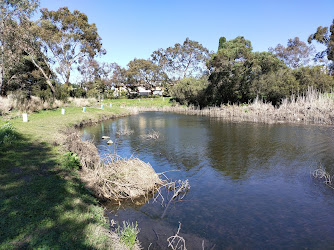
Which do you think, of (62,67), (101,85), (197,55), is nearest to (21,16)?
(62,67)

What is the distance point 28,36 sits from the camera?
28.3 meters

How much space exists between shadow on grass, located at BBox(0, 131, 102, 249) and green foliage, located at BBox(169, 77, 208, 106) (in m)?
41.2

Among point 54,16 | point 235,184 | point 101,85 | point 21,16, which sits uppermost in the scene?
point 54,16

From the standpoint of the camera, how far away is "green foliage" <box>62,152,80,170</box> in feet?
27.6

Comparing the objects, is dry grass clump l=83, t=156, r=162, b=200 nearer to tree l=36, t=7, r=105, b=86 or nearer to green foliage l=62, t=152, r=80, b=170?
green foliage l=62, t=152, r=80, b=170

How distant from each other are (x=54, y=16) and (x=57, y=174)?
121 ft

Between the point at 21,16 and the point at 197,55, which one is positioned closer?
the point at 21,16

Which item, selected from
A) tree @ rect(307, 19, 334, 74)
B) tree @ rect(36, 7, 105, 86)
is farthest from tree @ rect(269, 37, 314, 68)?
tree @ rect(36, 7, 105, 86)

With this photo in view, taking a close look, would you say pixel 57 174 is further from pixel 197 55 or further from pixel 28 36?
pixel 197 55

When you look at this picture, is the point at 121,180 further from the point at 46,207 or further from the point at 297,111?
the point at 297,111

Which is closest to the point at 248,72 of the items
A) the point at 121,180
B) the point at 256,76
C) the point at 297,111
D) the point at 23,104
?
the point at 256,76

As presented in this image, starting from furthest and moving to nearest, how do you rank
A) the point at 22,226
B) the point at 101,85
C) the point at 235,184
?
the point at 101,85 < the point at 235,184 < the point at 22,226

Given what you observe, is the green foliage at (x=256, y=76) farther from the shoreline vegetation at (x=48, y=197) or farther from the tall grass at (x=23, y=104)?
the shoreline vegetation at (x=48, y=197)

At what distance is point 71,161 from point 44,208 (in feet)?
12.1
